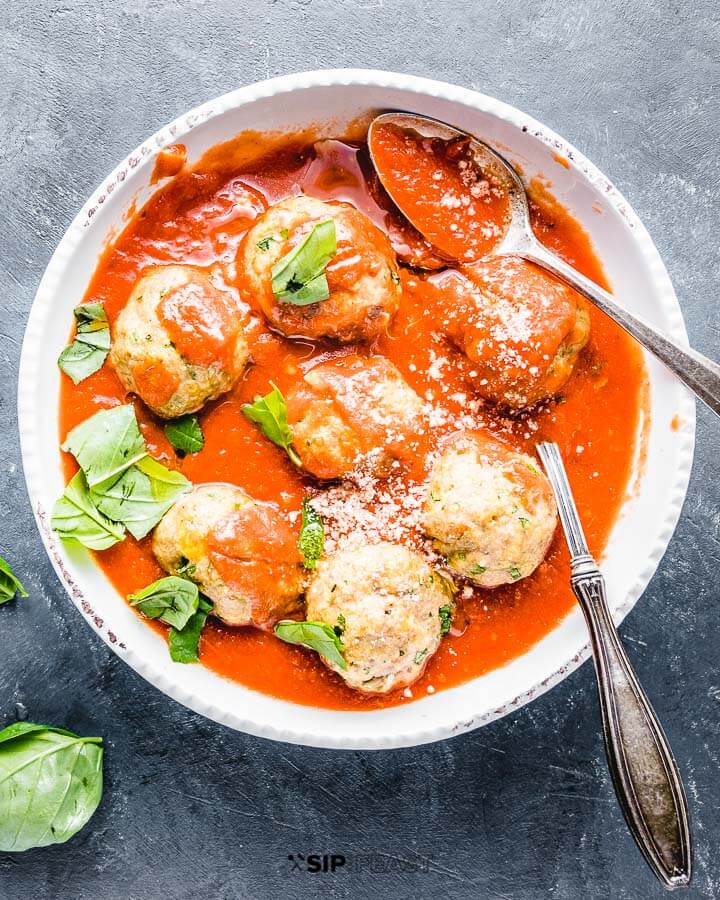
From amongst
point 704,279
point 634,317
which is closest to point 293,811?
point 634,317

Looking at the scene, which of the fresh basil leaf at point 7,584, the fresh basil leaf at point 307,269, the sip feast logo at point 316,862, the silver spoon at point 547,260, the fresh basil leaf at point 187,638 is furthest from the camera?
the sip feast logo at point 316,862

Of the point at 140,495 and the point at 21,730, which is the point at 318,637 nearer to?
the point at 140,495

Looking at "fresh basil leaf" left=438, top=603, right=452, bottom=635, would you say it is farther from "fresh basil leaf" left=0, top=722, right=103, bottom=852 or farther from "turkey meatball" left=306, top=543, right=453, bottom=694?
"fresh basil leaf" left=0, top=722, right=103, bottom=852

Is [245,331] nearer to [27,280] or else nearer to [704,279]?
[27,280]

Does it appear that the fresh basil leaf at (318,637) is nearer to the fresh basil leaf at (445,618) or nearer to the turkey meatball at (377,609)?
the turkey meatball at (377,609)

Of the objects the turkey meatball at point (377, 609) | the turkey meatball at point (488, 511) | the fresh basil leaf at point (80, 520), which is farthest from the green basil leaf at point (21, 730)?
the turkey meatball at point (488, 511)

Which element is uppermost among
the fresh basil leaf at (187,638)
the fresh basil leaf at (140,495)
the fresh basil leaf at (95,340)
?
the fresh basil leaf at (95,340)
